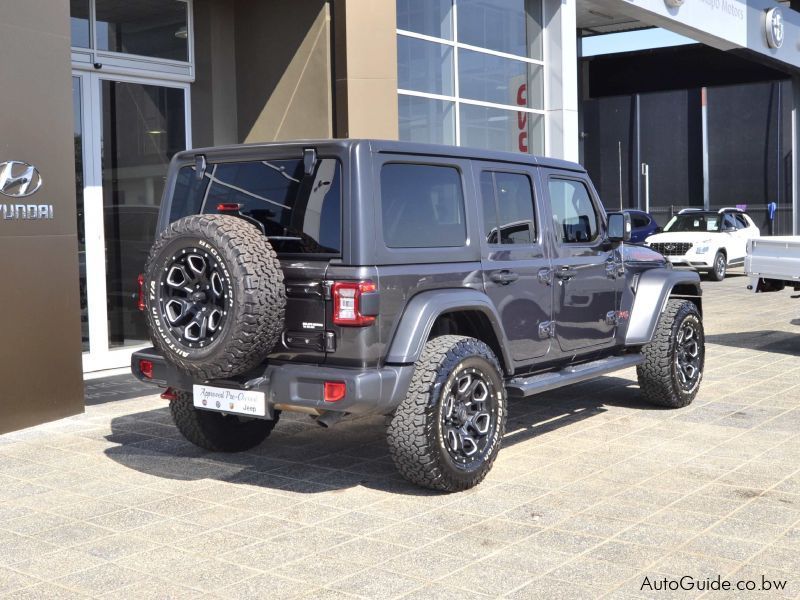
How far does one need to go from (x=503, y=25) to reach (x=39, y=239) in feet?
30.2

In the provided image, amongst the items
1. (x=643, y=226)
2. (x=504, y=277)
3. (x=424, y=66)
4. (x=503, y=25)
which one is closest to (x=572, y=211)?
(x=504, y=277)

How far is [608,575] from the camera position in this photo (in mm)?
4117

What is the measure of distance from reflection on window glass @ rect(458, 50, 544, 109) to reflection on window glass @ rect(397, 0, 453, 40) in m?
0.54

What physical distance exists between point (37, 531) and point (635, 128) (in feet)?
128

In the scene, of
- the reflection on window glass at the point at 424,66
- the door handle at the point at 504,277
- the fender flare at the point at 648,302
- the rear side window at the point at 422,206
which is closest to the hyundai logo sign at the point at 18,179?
the rear side window at the point at 422,206

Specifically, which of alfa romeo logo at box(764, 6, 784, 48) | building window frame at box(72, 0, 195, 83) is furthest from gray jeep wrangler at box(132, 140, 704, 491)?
alfa romeo logo at box(764, 6, 784, 48)

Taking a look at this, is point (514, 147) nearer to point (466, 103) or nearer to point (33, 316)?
point (466, 103)

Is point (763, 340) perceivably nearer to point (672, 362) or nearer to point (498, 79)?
point (672, 362)

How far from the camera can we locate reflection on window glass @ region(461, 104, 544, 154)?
13953 millimetres

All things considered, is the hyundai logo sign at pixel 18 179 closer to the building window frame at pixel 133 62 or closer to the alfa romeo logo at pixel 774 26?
the building window frame at pixel 133 62

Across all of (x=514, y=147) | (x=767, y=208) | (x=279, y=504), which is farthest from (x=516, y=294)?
(x=767, y=208)

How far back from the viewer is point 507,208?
244 inches

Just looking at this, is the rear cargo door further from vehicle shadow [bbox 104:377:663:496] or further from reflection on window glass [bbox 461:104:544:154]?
reflection on window glass [bbox 461:104:544:154]

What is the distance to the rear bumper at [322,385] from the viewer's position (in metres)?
4.96
